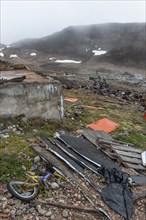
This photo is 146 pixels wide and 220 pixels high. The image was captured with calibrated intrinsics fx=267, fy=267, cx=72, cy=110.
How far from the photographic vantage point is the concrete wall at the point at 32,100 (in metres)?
8.73

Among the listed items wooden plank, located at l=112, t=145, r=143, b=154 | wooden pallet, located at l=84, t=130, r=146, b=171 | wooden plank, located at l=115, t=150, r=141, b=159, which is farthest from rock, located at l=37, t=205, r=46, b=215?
wooden plank, located at l=112, t=145, r=143, b=154

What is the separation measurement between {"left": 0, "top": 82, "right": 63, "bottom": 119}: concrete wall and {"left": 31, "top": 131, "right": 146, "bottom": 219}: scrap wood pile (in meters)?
1.80

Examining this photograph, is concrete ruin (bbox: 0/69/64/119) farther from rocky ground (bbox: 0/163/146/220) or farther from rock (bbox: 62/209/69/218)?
rock (bbox: 62/209/69/218)

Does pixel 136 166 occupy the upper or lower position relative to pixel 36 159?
lower

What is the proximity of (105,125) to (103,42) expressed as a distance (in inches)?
2100

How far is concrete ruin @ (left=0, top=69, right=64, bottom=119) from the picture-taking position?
8.71m

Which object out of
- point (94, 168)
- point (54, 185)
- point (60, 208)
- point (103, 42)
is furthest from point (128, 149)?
point (103, 42)

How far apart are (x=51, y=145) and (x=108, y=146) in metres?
1.91

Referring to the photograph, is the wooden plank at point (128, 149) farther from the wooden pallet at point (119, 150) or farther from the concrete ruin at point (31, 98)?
the concrete ruin at point (31, 98)

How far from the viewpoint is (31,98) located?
30.1 feet

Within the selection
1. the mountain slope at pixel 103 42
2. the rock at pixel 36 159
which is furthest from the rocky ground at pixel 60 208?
the mountain slope at pixel 103 42

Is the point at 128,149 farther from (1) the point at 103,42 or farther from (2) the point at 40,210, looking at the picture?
(1) the point at 103,42

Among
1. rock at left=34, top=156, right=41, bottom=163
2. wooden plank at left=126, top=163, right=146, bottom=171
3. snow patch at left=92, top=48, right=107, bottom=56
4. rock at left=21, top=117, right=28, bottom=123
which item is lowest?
wooden plank at left=126, top=163, right=146, bottom=171

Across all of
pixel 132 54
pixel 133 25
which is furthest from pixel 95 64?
pixel 133 25
